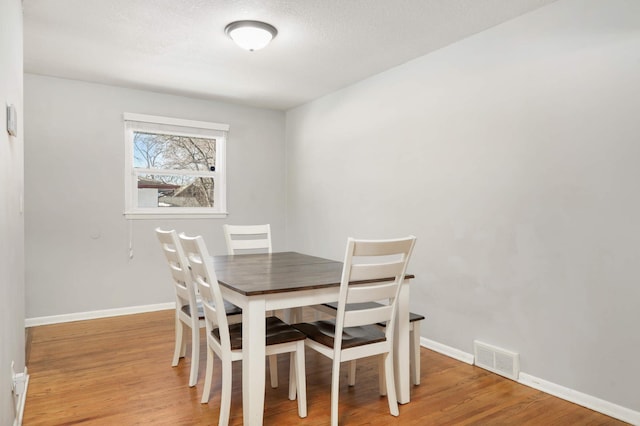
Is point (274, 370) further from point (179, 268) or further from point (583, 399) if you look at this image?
point (583, 399)

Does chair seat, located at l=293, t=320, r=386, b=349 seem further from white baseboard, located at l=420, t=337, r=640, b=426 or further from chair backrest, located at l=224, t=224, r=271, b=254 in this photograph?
chair backrest, located at l=224, t=224, r=271, b=254

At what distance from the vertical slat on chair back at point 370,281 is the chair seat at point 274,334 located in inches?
10.4

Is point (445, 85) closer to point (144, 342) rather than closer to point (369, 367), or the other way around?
point (369, 367)

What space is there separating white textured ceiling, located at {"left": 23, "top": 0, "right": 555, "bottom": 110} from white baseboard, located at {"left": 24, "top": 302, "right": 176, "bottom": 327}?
7.43 feet

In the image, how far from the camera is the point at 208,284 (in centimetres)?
208

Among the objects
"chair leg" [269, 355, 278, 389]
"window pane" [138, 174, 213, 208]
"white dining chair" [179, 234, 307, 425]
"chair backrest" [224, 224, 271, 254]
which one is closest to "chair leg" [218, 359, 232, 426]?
"white dining chair" [179, 234, 307, 425]

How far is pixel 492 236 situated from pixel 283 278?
60.1 inches

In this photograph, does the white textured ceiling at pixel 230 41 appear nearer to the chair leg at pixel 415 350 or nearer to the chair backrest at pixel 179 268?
the chair backrest at pixel 179 268

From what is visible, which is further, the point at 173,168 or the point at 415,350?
the point at 173,168

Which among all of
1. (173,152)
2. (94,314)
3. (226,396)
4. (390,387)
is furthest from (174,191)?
(390,387)

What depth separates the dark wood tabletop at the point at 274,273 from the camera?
196cm

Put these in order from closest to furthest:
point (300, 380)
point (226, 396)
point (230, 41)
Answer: point (226, 396) → point (300, 380) → point (230, 41)

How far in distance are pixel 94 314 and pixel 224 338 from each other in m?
2.70

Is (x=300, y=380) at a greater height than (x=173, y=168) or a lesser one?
lesser
